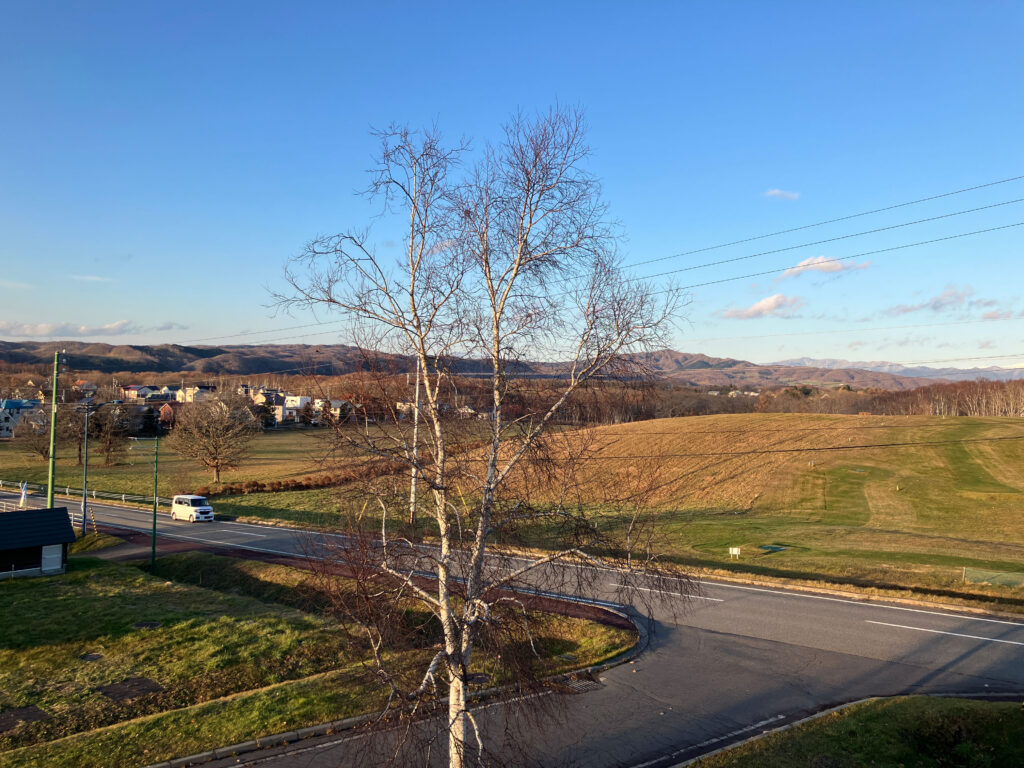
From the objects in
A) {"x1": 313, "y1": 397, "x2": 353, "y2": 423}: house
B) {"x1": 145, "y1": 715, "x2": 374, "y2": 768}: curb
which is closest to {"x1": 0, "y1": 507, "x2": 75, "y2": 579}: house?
{"x1": 145, "y1": 715, "x2": 374, "y2": 768}: curb

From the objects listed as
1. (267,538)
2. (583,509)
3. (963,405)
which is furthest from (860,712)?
(963,405)

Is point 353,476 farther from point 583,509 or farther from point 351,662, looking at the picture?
point 351,662

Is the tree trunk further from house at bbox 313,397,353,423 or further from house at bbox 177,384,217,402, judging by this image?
house at bbox 177,384,217,402

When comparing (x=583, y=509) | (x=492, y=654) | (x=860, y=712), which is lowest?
(x=860, y=712)

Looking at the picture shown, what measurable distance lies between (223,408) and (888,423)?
58932 mm

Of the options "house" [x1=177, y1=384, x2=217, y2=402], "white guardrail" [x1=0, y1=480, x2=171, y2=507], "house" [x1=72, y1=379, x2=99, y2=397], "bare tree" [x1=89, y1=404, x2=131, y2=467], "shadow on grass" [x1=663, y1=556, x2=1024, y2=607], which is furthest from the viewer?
"house" [x1=177, y1=384, x2=217, y2=402]

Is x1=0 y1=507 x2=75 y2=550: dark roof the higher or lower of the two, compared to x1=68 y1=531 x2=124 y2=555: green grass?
higher

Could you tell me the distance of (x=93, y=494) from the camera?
54.1m

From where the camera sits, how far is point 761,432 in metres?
59.9

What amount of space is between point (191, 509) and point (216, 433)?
1247 cm

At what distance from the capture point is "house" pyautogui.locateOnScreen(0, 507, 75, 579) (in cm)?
2730

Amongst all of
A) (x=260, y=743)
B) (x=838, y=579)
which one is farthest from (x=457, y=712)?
(x=838, y=579)

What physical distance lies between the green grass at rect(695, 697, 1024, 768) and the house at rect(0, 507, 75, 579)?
92.9ft

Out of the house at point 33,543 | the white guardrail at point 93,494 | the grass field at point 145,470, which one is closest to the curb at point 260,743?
the house at point 33,543
